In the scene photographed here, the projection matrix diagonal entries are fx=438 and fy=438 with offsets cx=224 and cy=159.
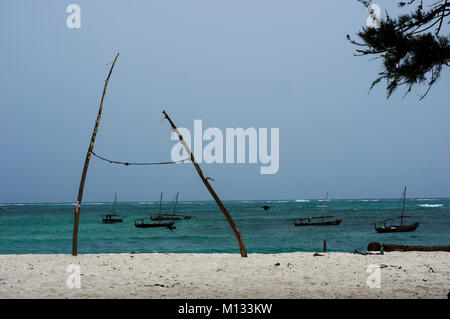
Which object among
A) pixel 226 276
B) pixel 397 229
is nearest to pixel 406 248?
pixel 226 276

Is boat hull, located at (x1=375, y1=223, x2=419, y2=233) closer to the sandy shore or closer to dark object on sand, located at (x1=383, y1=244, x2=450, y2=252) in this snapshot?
dark object on sand, located at (x1=383, y1=244, x2=450, y2=252)

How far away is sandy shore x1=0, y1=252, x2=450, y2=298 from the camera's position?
8016 mm

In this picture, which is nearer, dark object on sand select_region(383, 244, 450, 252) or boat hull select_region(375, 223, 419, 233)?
dark object on sand select_region(383, 244, 450, 252)

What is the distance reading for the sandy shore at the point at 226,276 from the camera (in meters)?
8.02

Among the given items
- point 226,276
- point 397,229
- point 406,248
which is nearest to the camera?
point 226,276

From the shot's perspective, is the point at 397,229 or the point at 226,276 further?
the point at 397,229

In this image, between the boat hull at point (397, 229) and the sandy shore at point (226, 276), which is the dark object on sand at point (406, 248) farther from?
the boat hull at point (397, 229)

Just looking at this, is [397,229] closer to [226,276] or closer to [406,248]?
[406,248]

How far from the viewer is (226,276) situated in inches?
Answer: 394

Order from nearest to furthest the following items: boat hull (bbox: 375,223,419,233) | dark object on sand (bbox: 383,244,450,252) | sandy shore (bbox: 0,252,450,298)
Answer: sandy shore (bbox: 0,252,450,298) → dark object on sand (bbox: 383,244,450,252) → boat hull (bbox: 375,223,419,233)

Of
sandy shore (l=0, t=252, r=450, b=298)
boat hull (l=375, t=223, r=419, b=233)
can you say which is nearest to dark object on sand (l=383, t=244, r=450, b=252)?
sandy shore (l=0, t=252, r=450, b=298)
